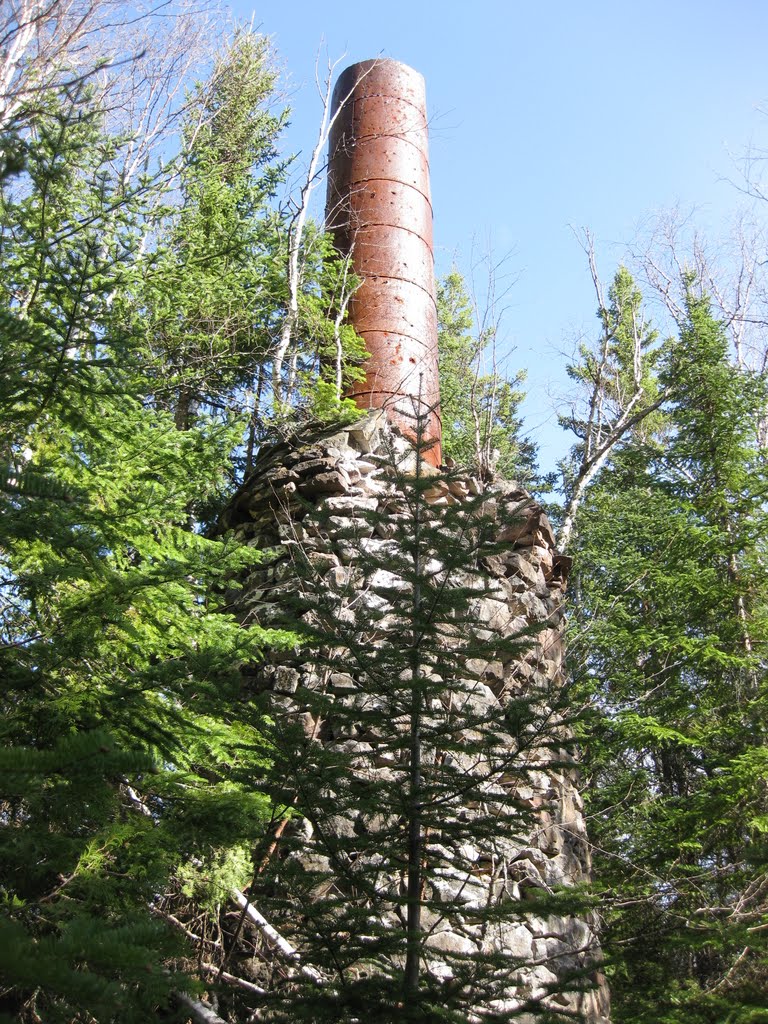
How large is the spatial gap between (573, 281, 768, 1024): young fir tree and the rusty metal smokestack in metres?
3.07

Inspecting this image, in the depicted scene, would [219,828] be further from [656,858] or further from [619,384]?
[619,384]

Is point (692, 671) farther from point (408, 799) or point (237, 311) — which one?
point (408, 799)

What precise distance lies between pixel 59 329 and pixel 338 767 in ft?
6.85

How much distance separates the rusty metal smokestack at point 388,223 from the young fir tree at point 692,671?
3.07m

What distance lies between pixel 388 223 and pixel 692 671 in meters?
5.96

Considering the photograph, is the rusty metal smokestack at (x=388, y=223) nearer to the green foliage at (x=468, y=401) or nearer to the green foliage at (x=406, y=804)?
the green foliage at (x=468, y=401)

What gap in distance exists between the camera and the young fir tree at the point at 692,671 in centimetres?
783

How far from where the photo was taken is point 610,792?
34.1ft

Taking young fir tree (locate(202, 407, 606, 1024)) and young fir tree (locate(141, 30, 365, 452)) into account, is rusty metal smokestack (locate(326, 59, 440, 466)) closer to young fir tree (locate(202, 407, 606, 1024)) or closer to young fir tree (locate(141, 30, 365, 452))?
young fir tree (locate(141, 30, 365, 452))

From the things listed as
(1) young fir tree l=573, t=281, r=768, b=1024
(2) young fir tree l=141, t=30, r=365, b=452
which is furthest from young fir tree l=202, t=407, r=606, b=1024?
(2) young fir tree l=141, t=30, r=365, b=452

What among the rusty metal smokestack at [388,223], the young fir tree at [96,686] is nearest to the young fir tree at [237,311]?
the rusty metal smokestack at [388,223]

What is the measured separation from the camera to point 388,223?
31.2ft

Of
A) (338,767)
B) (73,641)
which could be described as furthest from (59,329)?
(338,767)

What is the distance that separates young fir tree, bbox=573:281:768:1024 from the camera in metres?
7.83
